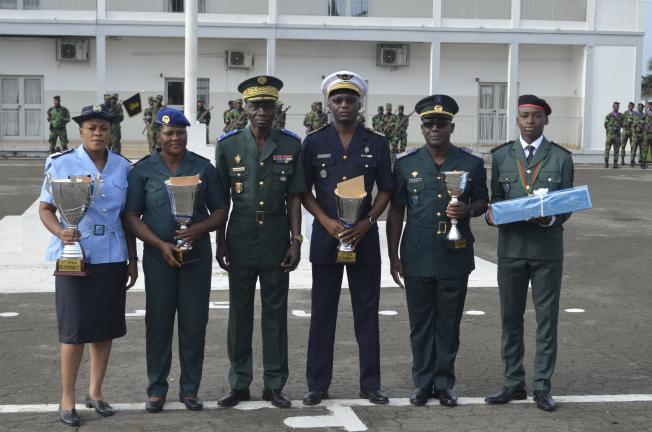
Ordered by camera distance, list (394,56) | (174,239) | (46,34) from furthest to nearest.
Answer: (394,56) → (46,34) → (174,239)

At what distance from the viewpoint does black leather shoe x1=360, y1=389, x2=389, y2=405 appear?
5.96 metres

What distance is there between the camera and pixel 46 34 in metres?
31.8

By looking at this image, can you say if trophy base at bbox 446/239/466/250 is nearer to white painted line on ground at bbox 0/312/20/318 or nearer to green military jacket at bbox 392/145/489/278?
green military jacket at bbox 392/145/489/278

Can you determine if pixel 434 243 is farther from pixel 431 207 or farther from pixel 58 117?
pixel 58 117

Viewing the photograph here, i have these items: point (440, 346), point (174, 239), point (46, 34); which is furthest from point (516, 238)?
point (46, 34)

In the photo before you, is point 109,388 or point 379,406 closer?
point 379,406

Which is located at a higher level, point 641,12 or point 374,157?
point 641,12

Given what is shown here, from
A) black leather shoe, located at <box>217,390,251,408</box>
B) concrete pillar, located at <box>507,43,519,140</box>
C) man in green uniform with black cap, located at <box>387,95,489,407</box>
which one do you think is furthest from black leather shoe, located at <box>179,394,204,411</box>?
concrete pillar, located at <box>507,43,519,140</box>

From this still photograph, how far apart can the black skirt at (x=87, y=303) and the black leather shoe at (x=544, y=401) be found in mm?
2599

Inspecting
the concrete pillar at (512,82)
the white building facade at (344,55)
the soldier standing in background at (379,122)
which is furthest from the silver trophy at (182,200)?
the concrete pillar at (512,82)

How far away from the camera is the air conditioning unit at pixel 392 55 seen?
33.9 m

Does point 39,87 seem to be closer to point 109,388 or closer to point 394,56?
point 394,56

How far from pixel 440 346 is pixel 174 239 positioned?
5.75ft

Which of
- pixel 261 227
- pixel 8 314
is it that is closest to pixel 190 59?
pixel 8 314
